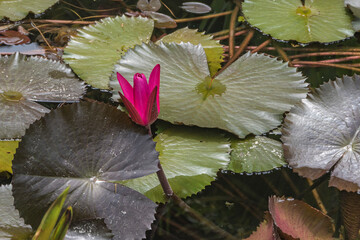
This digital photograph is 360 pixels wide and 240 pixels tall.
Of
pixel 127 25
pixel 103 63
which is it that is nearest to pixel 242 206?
pixel 103 63

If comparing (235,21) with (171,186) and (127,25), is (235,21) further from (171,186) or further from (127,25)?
(171,186)

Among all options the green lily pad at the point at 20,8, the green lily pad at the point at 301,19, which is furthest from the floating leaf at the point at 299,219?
the green lily pad at the point at 20,8

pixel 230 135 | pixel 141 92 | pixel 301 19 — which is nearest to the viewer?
pixel 141 92

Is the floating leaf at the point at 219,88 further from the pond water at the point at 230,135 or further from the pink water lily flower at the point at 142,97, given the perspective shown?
the pink water lily flower at the point at 142,97

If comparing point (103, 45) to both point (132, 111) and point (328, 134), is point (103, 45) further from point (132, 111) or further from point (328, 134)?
point (328, 134)

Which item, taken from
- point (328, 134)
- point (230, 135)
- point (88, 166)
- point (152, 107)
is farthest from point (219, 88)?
point (88, 166)

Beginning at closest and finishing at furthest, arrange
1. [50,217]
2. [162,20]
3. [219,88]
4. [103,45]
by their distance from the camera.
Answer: [50,217] < [219,88] < [103,45] < [162,20]

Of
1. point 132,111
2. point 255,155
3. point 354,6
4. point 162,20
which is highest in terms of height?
point 354,6

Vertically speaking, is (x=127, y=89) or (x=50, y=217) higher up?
(x=127, y=89)

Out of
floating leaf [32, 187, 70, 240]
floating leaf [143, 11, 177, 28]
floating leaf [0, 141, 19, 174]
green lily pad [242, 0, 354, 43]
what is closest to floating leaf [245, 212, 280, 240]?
floating leaf [32, 187, 70, 240]
